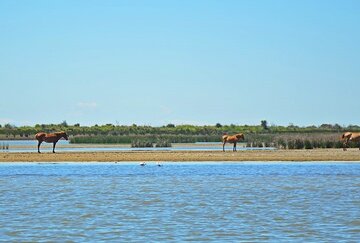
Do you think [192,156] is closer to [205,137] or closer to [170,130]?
[205,137]

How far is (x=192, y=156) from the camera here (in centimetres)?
4291

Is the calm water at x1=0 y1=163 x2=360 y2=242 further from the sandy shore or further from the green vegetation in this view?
the green vegetation

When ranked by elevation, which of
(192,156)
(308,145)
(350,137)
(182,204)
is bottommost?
(182,204)

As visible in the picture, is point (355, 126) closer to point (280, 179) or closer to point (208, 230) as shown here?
point (280, 179)

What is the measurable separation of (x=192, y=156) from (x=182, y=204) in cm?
2078

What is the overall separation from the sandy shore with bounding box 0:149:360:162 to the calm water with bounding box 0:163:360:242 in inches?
184

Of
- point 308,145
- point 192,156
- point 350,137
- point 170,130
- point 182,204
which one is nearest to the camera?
point 182,204


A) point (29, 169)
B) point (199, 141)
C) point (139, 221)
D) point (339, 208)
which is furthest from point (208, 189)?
point (199, 141)

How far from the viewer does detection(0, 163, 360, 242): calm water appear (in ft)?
55.5

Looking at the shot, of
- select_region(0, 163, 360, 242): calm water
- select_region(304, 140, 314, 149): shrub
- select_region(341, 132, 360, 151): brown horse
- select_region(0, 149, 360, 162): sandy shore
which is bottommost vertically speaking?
select_region(0, 163, 360, 242): calm water

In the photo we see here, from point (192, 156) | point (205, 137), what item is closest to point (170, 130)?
point (205, 137)

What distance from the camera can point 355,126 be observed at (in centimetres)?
9081

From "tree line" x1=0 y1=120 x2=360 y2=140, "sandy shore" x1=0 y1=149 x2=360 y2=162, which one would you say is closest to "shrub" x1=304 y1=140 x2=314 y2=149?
"sandy shore" x1=0 y1=149 x2=360 y2=162

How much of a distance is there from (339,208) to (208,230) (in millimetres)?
4886
